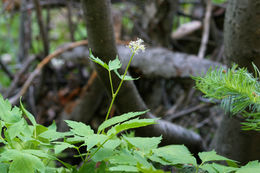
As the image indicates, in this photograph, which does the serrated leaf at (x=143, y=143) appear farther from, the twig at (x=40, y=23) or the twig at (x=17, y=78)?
the twig at (x=17, y=78)

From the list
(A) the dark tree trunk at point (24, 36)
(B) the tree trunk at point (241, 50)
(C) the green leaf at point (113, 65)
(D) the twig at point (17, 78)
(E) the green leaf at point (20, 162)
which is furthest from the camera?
(A) the dark tree trunk at point (24, 36)

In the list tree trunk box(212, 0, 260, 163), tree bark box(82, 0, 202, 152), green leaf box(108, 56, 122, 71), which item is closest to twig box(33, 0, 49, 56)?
tree bark box(82, 0, 202, 152)

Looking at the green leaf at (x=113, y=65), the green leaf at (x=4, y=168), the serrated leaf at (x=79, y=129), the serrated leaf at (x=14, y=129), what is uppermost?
the green leaf at (x=113, y=65)

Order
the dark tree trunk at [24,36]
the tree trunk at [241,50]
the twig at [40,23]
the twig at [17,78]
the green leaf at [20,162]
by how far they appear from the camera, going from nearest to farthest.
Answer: the green leaf at [20,162]
the tree trunk at [241,50]
the twig at [40,23]
the twig at [17,78]
the dark tree trunk at [24,36]

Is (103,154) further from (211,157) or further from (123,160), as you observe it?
(211,157)

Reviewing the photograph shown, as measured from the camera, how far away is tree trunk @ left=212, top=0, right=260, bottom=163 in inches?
36.1

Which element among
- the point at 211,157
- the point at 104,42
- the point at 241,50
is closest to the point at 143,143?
the point at 211,157

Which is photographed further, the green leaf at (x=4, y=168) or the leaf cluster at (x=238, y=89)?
the leaf cluster at (x=238, y=89)

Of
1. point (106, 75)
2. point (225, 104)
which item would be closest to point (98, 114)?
point (106, 75)

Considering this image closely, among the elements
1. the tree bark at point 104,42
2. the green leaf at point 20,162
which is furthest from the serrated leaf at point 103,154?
the tree bark at point 104,42

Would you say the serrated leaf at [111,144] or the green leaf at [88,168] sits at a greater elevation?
the serrated leaf at [111,144]

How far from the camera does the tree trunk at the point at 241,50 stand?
0.92 m

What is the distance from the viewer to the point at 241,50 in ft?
3.10

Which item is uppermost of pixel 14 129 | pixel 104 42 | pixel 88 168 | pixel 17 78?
pixel 104 42
